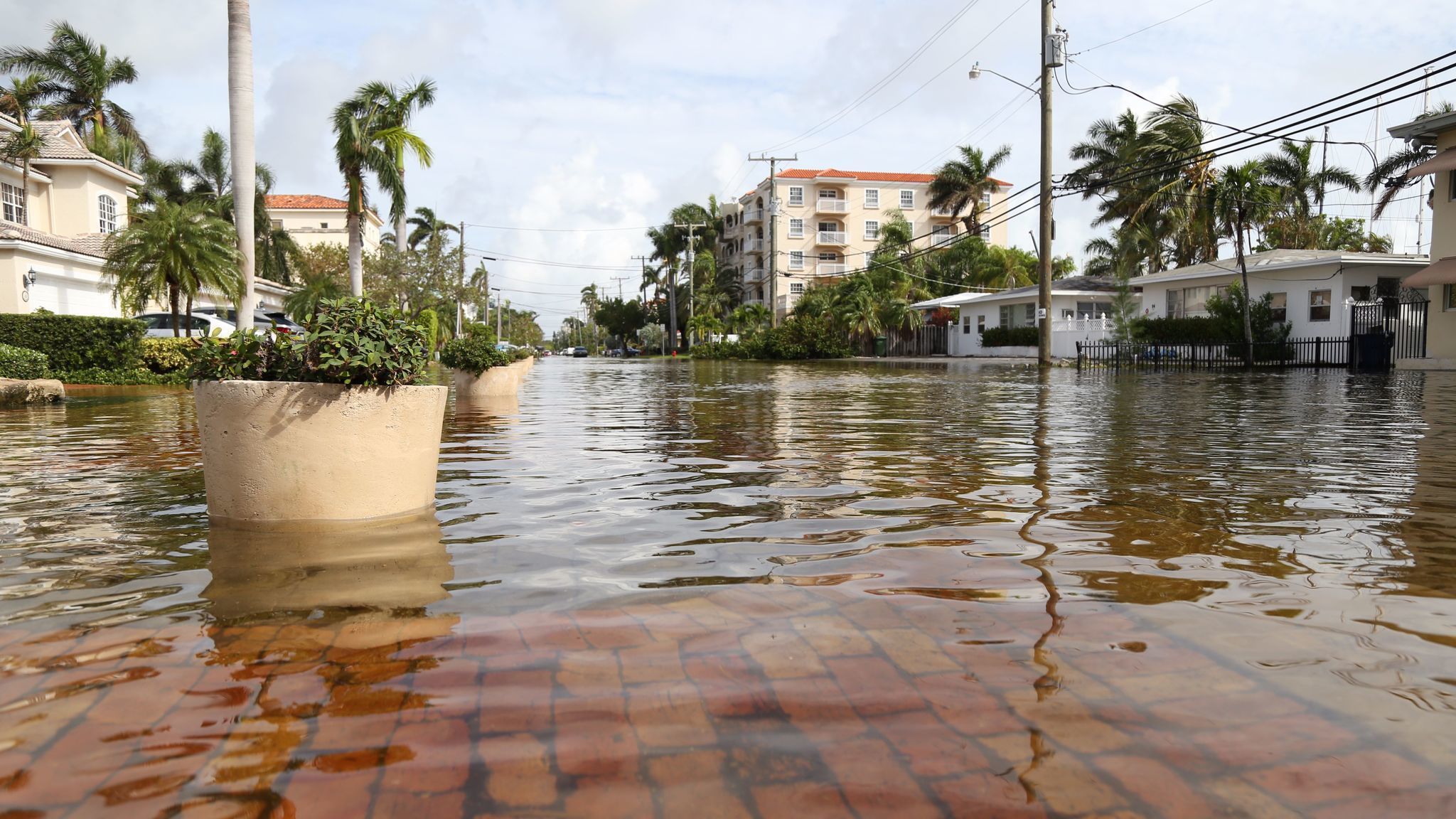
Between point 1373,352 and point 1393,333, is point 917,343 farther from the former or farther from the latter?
point 1393,333

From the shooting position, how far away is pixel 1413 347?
97.8 feet

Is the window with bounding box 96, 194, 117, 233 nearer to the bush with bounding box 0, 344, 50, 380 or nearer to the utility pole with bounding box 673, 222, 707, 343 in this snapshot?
the bush with bounding box 0, 344, 50, 380

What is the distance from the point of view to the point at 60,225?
119 ft

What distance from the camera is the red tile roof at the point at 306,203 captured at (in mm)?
85000

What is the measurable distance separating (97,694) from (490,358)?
1567 cm

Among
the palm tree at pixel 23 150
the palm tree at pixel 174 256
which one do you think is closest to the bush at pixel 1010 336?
the palm tree at pixel 174 256

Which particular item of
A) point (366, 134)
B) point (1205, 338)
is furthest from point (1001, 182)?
point (366, 134)

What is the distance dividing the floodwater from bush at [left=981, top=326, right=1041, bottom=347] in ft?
148

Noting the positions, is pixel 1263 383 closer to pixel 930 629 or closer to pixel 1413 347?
pixel 1413 347

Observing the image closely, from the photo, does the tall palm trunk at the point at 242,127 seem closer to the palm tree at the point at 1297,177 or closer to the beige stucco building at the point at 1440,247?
the beige stucco building at the point at 1440,247

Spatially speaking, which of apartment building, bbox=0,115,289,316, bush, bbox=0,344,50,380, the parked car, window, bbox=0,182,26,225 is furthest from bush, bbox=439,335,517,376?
window, bbox=0,182,26,225

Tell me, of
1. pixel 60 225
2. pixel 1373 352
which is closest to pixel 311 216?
pixel 60 225

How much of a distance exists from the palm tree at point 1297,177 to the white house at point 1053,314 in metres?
10.2

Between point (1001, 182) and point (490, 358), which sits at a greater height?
point (1001, 182)
